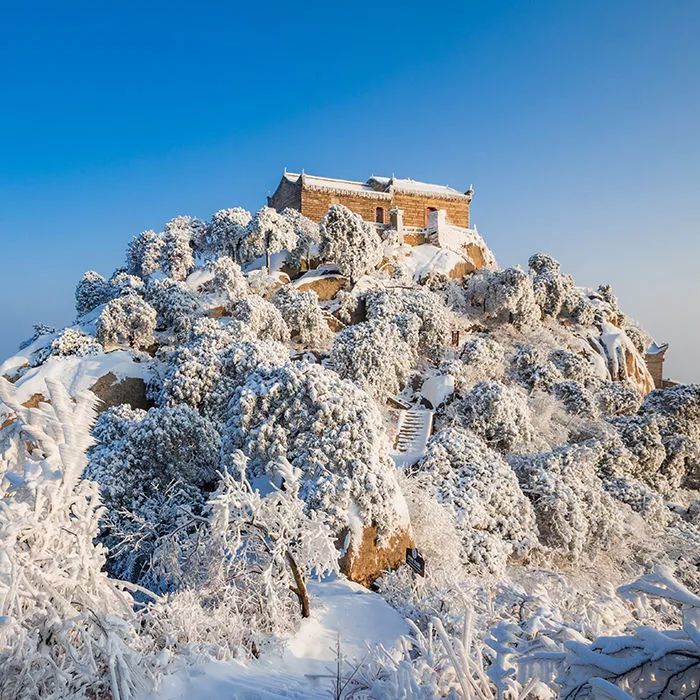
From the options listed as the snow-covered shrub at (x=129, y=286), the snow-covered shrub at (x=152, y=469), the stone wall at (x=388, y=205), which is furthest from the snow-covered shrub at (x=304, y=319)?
the stone wall at (x=388, y=205)

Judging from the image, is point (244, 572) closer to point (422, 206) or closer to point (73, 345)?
point (73, 345)

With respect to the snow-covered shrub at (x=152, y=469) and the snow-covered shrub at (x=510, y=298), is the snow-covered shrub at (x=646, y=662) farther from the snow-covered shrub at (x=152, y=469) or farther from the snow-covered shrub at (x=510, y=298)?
the snow-covered shrub at (x=510, y=298)

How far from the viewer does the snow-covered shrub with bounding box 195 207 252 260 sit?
33250mm

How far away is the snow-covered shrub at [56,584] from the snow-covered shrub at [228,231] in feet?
92.7

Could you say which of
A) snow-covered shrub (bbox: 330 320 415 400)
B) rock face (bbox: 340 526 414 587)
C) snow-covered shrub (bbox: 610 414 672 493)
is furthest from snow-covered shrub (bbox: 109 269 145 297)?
snow-covered shrub (bbox: 610 414 672 493)

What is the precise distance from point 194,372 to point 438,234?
27.2 m

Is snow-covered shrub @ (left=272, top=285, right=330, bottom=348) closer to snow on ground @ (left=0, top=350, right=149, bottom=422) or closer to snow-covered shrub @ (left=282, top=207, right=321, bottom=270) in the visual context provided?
snow-covered shrub @ (left=282, top=207, right=321, bottom=270)

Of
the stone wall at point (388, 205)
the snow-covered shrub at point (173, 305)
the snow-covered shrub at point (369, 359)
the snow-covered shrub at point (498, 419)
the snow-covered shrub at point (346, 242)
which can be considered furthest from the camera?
the stone wall at point (388, 205)

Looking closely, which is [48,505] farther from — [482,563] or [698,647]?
[482,563]

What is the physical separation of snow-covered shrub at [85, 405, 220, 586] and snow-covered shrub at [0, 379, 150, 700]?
588 cm

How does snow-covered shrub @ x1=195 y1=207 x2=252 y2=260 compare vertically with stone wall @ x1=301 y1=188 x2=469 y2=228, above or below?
below

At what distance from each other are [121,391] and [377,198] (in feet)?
89.3

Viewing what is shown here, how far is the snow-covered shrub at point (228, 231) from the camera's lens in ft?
109

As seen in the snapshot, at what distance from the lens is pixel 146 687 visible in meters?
4.82
